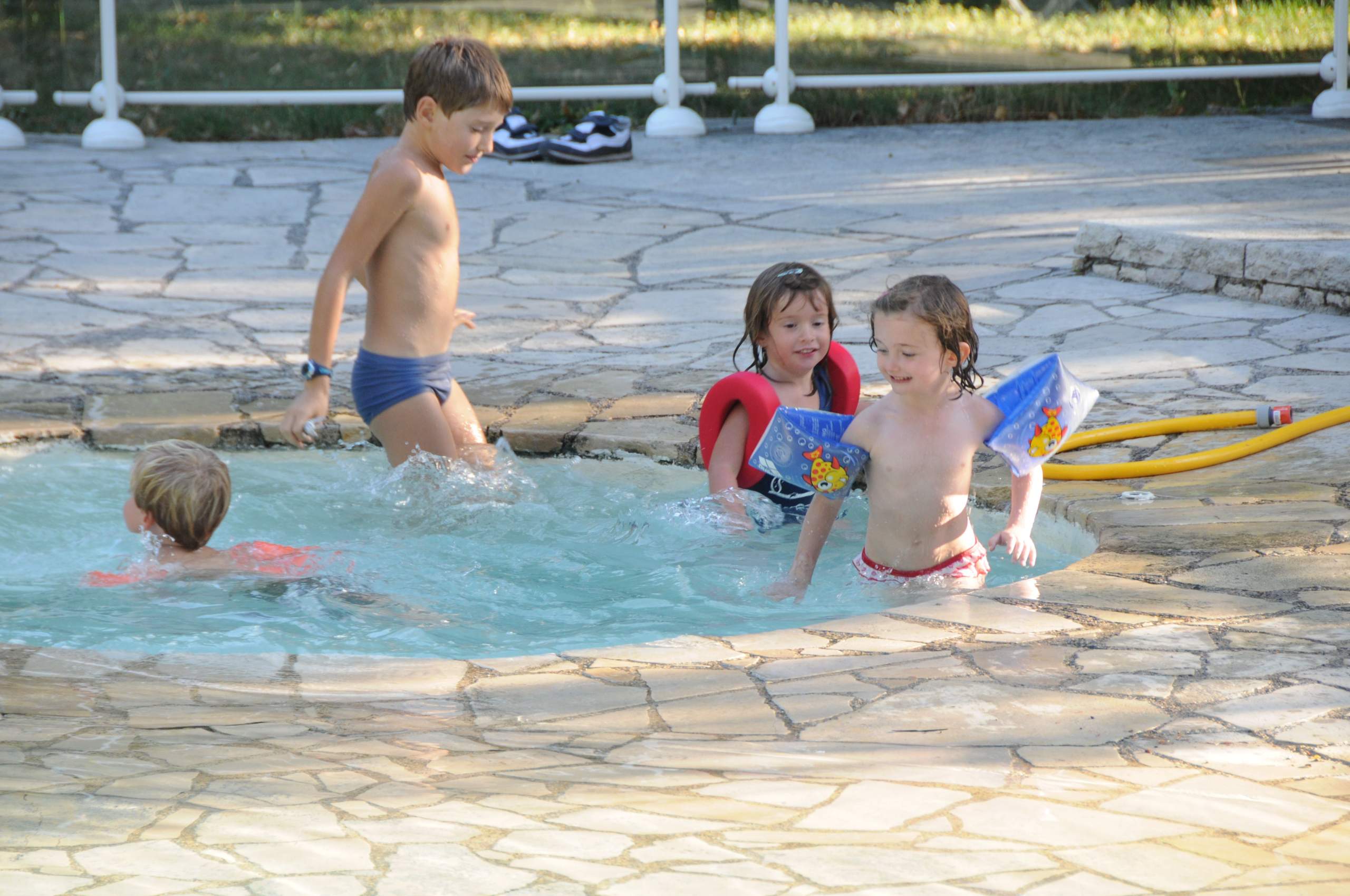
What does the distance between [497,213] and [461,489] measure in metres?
4.35

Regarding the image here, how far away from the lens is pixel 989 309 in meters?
6.56

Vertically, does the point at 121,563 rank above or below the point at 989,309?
below

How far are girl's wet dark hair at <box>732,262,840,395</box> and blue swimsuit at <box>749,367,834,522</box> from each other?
0.24 m

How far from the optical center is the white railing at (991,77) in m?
10.4

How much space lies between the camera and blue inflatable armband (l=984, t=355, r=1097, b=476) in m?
3.81

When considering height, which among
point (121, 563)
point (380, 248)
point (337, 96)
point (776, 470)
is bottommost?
point (121, 563)

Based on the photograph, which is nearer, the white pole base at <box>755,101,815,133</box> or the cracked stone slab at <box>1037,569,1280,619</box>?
the cracked stone slab at <box>1037,569,1280,619</box>

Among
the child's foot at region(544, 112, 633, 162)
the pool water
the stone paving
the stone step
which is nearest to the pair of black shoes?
the child's foot at region(544, 112, 633, 162)

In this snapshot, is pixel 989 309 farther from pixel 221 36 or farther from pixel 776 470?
pixel 221 36

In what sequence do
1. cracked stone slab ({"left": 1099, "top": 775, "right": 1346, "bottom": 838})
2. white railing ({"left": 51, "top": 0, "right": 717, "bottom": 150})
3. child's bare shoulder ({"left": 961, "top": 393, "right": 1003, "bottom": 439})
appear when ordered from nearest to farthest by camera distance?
cracked stone slab ({"left": 1099, "top": 775, "right": 1346, "bottom": 838}) < child's bare shoulder ({"left": 961, "top": 393, "right": 1003, "bottom": 439}) < white railing ({"left": 51, "top": 0, "right": 717, "bottom": 150})

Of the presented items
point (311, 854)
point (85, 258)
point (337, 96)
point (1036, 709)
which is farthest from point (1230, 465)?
point (337, 96)

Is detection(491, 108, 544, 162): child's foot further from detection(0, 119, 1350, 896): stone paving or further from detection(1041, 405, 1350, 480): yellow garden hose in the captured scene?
detection(1041, 405, 1350, 480): yellow garden hose

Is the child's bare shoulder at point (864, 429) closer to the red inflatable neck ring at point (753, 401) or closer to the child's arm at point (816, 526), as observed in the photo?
the child's arm at point (816, 526)

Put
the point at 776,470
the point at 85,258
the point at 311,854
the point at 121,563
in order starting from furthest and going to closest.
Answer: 1. the point at 85,258
2. the point at 121,563
3. the point at 776,470
4. the point at 311,854
